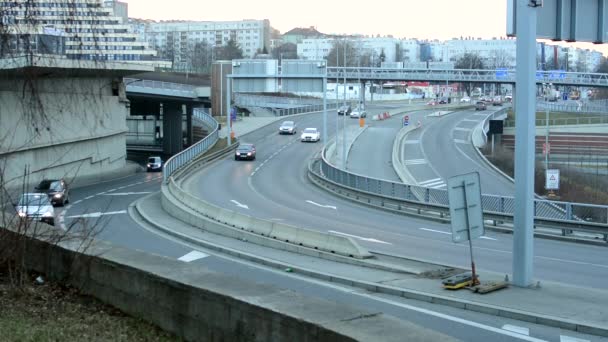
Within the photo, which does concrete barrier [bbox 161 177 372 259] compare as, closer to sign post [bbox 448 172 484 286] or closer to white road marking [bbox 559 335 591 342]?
sign post [bbox 448 172 484 286]

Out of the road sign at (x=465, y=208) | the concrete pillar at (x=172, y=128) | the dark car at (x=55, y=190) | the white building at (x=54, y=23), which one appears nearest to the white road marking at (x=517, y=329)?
the road sign at (x=465, y=208)

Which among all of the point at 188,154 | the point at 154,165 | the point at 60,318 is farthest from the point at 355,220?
the point at 154,165

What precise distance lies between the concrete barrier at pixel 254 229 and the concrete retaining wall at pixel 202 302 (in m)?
9.74

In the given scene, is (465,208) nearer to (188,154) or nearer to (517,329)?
(517,329)

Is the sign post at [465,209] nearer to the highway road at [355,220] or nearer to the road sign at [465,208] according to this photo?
the road sign at [465,208]

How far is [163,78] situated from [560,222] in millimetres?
95186

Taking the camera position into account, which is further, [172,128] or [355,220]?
[172,128]

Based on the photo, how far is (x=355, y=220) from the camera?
3231cm

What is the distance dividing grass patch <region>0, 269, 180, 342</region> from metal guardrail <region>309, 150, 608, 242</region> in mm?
17879

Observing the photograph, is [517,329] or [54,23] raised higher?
[54,23]

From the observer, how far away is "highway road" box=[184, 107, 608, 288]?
21.0 metres

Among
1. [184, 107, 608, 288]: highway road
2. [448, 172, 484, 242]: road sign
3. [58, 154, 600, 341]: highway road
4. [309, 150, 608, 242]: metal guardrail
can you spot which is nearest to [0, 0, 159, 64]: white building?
[58, 154, 600, 341]: highway road

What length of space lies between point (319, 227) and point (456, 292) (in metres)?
15.7

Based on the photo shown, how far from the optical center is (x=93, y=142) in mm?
54750
